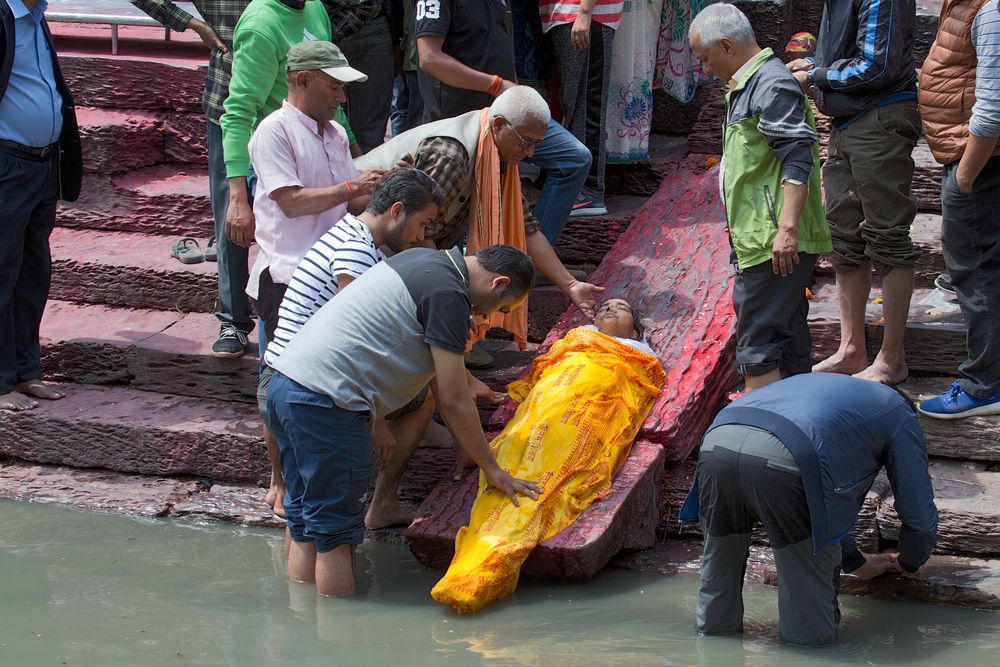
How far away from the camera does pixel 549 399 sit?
5215 millimetres

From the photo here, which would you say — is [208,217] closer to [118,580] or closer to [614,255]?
[614,255]

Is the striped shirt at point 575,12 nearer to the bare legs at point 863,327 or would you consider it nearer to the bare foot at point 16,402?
the bare legs at point 863,327

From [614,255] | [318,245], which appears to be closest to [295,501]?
[318,245]

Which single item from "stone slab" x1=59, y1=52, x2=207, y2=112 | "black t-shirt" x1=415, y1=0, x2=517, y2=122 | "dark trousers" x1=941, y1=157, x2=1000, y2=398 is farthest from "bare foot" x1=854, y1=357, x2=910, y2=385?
"stone slab" x1=59, y1=52, x2=207, y2=112

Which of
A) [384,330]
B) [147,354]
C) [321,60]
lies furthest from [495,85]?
[147,354]

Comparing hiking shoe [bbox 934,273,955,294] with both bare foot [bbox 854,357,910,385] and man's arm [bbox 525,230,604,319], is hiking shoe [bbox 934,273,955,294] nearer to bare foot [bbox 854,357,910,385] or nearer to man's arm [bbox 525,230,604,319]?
bare foot [bbox 854,357,910,385]

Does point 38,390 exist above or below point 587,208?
below

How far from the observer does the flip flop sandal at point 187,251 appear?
7.00 m

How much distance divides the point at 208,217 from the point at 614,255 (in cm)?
259

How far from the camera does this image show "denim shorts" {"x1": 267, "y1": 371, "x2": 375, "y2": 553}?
15.2 ft

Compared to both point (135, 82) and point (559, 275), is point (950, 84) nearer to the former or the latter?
point (559, 275)

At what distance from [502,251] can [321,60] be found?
1130 mm

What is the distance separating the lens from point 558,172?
19.5 feet

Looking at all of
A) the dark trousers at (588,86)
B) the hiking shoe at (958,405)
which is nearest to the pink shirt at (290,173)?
the dark trousers at (588,86)
